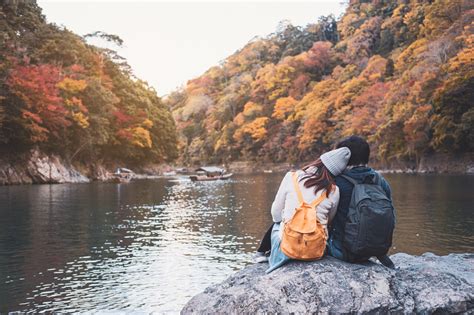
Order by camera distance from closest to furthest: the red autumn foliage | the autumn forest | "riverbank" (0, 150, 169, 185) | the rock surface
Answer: the red autumn foliage
the rock surface
"riverbank" (0, 150, 169, 185)
the autumn forest

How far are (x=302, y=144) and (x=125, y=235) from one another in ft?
194

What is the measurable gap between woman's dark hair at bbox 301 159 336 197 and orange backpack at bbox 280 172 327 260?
75mm

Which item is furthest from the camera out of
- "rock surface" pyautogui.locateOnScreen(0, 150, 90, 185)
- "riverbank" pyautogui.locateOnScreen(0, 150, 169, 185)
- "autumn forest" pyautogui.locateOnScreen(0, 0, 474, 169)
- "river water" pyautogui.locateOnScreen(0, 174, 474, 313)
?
"autumn forest" pyautogui.locateOnScreen(0, 0, 474, 169)

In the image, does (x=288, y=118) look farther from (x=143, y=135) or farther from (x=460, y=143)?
(x=460, y=143)

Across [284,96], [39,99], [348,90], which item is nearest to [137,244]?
[39,99]

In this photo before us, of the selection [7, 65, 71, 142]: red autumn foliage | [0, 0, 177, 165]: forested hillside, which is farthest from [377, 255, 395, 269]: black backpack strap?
[7, 65, 71, 142]: red autumn foliage

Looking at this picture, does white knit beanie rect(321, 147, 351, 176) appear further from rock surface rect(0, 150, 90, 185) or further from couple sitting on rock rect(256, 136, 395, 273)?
rock surface rect(0, 150, 90, 185)

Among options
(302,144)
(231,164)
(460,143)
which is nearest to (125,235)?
(460,143)

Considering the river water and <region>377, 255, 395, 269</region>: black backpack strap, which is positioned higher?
<region>377, 255, 395, 269</region>: black backpack strap

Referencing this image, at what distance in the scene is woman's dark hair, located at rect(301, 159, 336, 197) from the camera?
4982mm

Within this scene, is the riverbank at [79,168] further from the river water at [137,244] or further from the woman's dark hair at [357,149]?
the woman's dark hair at [357,149]

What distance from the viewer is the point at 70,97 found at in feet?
151

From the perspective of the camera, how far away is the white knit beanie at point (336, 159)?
16.4ft

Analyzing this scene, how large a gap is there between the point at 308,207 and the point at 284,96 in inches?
Result: 3373
